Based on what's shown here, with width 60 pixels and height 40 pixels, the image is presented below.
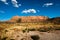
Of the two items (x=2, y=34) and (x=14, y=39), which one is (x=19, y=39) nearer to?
(x=14, y=39)

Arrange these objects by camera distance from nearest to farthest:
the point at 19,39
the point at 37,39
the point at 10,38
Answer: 1. the point at 10,38
2. the point at 19,39
3. the point at 37,39

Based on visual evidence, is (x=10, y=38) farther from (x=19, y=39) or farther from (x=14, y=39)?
(x=19, y=39)

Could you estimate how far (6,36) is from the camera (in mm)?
16500

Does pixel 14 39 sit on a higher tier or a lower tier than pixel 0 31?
lower

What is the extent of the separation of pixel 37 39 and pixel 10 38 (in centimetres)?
708

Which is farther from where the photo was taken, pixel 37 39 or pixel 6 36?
pixel 37 39

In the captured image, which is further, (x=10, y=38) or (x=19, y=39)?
(x=19, y=39)

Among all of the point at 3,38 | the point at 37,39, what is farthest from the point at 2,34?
the point at 37,39

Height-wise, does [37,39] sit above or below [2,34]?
below

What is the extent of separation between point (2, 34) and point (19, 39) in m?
2.45

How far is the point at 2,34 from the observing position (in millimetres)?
16047

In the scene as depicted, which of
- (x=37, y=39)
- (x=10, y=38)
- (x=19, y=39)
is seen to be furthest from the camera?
(x=37, y=39)

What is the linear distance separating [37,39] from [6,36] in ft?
23.0

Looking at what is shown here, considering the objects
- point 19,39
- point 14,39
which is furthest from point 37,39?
point 14,39
